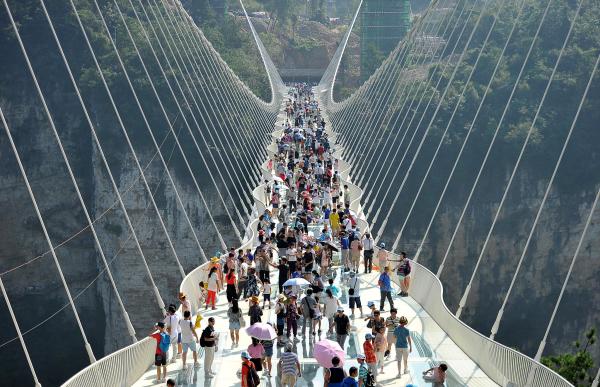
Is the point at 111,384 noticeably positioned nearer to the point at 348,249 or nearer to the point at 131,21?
the point at 348,249

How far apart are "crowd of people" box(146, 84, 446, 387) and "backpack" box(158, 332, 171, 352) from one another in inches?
0.5

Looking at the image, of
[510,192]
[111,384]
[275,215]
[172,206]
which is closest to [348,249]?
[275,215]

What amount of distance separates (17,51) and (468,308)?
113 ft

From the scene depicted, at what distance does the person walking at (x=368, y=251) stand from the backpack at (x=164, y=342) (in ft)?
26.4

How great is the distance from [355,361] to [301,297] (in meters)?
3.87

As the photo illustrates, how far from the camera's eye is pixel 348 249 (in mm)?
20438

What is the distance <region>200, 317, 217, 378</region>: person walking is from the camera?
12805 millimetres

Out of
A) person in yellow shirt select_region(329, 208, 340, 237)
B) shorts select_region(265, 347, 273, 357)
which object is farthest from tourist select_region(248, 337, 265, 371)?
person in yellow shirt select_region(329, 208, 340, 237)

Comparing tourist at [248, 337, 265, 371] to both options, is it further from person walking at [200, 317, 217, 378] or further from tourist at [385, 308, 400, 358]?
tourist at [385, 308, 400, 358]

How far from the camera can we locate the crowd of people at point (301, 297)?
12641mm

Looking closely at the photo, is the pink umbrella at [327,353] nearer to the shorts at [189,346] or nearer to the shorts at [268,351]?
the shorts at [268,351]

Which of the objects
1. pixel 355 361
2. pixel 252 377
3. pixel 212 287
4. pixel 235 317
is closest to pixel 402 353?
pixel 355 361

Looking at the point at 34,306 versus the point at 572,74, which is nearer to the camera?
the point at 572,74

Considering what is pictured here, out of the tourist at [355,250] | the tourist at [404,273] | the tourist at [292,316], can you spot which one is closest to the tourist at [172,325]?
the tourist at [292,316]
